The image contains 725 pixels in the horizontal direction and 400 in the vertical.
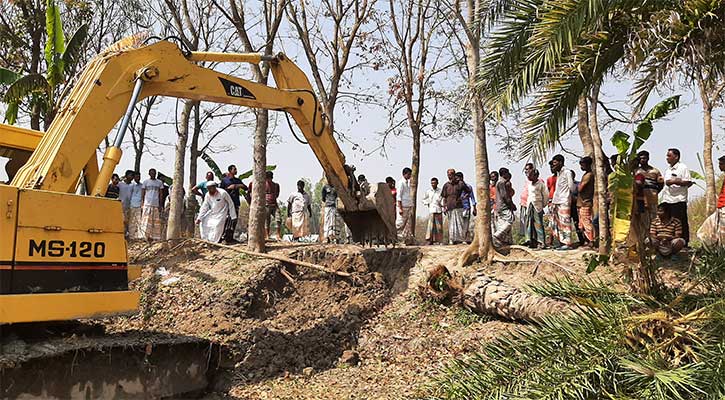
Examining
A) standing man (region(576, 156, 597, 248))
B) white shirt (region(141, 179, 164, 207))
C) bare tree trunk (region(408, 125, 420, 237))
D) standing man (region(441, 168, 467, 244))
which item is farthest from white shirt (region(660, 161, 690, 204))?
white shirt (region(141, 179, 164, 207))

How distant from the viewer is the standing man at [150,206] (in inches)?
572

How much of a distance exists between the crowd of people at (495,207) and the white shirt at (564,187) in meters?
0.02

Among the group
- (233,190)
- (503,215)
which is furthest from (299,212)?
(503,215)

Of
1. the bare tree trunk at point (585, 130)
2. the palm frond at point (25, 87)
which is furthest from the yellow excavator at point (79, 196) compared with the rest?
the bare tree trunk at point (585, 130)

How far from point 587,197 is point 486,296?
9.10 ft

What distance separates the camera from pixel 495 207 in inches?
490

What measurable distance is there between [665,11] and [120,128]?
5099 mm

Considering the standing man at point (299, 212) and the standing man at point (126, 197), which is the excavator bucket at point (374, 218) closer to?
the standing man at point (299, 212)

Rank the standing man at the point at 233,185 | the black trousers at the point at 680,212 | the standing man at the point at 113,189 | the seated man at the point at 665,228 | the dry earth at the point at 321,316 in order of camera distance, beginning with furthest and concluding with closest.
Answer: the standing man at the point at 113,189, the standing man at the point at 233,185, the black trousers at the point at 680,212, the seated man at the point at 665,228, the dry earth at the point at 321,316

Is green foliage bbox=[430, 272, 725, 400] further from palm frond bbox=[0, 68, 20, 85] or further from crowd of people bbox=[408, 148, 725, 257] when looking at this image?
palm frond bbox=[0, 68, 20, 85]

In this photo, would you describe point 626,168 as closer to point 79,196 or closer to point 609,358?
point 609,358

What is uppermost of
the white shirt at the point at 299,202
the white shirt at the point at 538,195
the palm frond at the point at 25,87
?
the palm frond at the point at 25,87

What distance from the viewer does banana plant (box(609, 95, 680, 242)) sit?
16.9ft

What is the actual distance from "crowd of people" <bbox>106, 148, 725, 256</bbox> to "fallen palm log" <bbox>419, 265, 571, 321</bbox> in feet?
4.77
